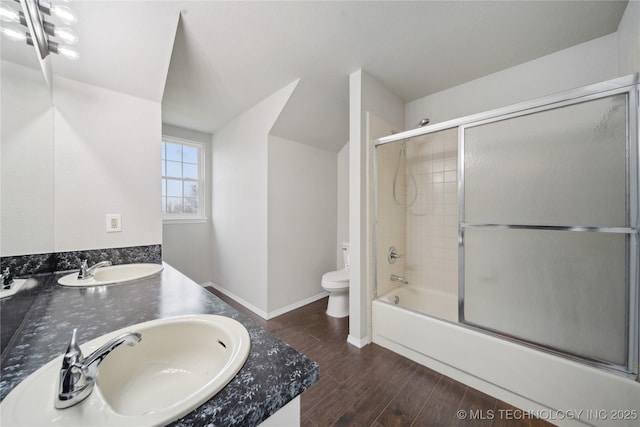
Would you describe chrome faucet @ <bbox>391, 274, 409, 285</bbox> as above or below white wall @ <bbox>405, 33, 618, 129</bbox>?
below

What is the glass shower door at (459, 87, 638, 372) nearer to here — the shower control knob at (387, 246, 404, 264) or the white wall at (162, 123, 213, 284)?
the shower control knob at (387, 246, 404, 264)

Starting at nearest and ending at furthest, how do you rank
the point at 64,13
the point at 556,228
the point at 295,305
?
the point at 64,13 → the point at 556,228 → the point at 295,305

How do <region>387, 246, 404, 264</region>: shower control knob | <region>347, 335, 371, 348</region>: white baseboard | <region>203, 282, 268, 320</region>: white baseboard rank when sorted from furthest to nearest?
<region>203, 282, 268, 320</region>: white baseboard → <region>387, 246, 404, 264</region>: shower control knob → <region>347, 335, 371, 348</region>: white baseboard

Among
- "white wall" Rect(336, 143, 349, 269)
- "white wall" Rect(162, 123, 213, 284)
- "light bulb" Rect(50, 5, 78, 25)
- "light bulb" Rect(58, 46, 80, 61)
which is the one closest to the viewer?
"light bulb" Rect(50, 5, 78, 25)

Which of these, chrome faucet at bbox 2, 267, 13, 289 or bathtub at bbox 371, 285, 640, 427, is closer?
chrome faucet at bbox 2, 267, 13, 289

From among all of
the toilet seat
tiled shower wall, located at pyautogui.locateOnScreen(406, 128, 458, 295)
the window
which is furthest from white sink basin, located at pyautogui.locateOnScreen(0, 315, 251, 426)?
the window

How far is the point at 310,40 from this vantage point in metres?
1.69

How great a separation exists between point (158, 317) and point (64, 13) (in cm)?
155

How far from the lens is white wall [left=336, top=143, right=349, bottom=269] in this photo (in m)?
3.30

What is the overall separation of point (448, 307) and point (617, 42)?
7.78ft

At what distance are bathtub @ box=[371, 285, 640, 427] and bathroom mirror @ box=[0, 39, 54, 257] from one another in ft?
7.24

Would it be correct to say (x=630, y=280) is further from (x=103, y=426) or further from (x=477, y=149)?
(x=103, y=426)

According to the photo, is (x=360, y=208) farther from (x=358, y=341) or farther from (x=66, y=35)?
(x=66, y=35)

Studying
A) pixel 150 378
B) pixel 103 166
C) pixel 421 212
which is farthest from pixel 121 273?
pixel 421 212
